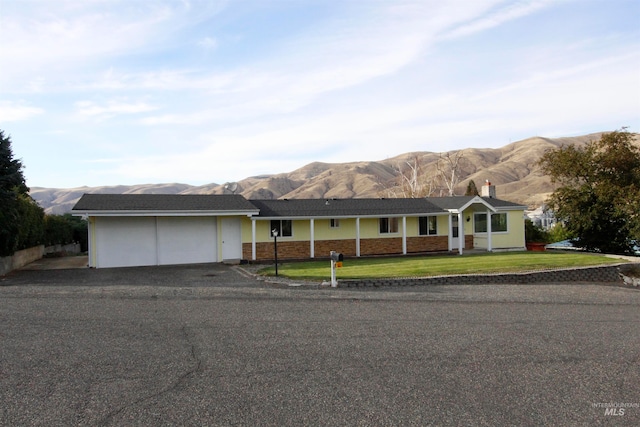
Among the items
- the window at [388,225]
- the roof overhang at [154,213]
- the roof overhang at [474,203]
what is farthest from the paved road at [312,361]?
the roof overhang at [474,203]

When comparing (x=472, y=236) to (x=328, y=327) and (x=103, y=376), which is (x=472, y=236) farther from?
(x=103, y=376)

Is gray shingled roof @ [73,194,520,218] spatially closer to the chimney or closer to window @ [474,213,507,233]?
window @ [474,213,507,233]

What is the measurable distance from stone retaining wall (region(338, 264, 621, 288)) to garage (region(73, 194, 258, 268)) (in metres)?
9.45

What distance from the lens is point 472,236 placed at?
98.3ft

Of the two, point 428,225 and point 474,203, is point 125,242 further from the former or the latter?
point 474,203

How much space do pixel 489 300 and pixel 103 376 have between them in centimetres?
975

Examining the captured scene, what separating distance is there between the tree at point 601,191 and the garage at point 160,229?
18195 millimetres

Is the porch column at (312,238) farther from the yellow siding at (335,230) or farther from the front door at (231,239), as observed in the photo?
the front door at (231,239)

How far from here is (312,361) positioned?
22.7 ft

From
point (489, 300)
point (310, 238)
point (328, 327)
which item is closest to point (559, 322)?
point (489, 300)

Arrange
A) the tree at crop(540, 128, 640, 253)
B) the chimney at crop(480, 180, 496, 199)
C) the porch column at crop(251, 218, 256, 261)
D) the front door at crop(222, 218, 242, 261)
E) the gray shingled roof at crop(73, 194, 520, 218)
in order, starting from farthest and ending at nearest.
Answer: the chimney at crop(480, 180, 496, 199)
the tree at crop(540, 128, 640, 253)
the front door at crop(222, 218, 242, 261)
the porch column at crop(251, 218, 256, 261)
the gray shingled roof at crop(73, 194, 520, 218)

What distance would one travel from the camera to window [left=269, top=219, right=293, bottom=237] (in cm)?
2545

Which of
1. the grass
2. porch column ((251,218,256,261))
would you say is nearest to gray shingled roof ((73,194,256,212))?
porch column ((251,218,256,261))

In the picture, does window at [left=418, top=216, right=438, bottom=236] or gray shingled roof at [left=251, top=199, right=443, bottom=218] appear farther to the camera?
window at [left=418, top=216, right=438, bottom=236]
